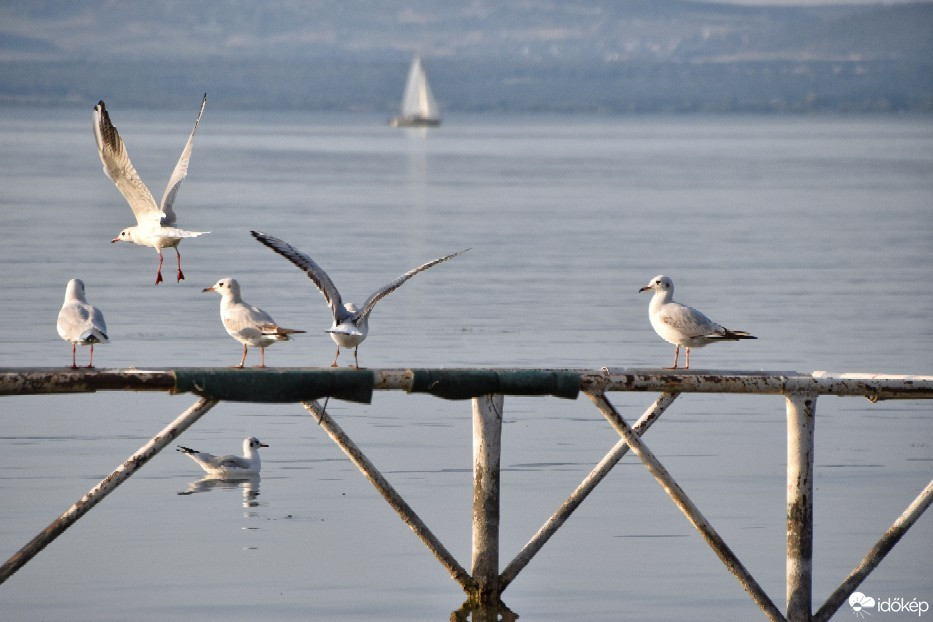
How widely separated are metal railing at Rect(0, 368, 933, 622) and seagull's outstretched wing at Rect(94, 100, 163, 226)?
5.38 m

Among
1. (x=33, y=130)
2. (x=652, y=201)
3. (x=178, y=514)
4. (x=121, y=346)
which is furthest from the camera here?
(x=33, y=130)

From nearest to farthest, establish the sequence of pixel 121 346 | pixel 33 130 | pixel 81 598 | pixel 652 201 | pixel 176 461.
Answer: pixel 81 598
pixel 176 461
pixel 121 346
pixel 652 201
pixel 33 130

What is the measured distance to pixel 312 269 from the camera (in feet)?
39.6

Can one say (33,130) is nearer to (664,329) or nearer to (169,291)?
(169,291)

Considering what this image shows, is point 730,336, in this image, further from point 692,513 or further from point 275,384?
point 275,384

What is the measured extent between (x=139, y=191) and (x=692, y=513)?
7.06 m

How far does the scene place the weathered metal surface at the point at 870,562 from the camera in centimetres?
1174

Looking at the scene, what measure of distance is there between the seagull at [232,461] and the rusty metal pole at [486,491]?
430cm

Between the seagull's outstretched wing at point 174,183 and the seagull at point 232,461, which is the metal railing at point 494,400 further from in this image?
the seagull's outstretched wing at point 174,183

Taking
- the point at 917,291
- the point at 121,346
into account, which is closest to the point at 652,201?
the point at 917,291

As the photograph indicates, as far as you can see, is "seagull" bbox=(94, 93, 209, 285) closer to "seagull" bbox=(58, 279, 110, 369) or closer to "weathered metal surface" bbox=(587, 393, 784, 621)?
"seagull" bbox=(58, 279, 110, 369)

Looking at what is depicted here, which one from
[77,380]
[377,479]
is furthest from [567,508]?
[77,380]

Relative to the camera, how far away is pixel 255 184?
210 feet

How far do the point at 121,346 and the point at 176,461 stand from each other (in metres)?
6.03
